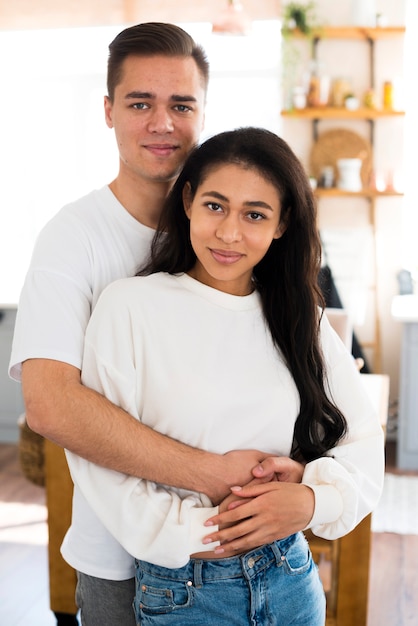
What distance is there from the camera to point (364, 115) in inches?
181

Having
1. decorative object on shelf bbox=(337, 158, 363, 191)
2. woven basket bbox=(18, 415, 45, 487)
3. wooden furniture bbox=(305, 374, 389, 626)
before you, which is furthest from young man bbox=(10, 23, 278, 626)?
decorative object on shelf bbox=(337, 158, 363, 191)

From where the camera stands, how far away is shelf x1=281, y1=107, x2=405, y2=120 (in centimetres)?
456

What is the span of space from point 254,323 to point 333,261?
337cm

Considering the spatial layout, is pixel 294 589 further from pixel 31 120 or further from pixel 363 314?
pixel 31 120

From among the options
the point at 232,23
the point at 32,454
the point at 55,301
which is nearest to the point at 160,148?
the point at 55,301

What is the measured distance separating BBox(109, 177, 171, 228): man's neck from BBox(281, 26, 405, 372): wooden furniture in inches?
120

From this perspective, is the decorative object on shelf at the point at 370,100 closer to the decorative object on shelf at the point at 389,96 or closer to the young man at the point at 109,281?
the decorative object on shelf at the point at 389,96

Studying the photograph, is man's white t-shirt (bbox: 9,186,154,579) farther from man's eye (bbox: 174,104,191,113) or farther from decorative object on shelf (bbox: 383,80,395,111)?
decorative object on shelf (bbox: 383,80,395,111)

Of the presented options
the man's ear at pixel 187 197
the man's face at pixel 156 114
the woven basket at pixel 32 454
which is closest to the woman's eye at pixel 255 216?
the man's ear at pixel 187 197

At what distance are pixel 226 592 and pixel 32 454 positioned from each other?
2449mm

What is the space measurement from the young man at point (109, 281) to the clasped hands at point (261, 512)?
3 cm

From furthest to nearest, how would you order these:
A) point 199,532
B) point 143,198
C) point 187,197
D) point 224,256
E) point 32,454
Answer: point 32,454
point 143,198
point 187,197
point 224,256
point 199,532

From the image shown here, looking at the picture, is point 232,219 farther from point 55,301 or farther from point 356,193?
point 356,193

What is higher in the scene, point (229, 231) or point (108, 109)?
point (108, 109)
